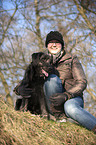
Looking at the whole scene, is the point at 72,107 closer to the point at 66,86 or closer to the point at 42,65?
the point at 66,86

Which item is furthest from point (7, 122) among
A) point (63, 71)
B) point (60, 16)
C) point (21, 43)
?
point (60, 16)

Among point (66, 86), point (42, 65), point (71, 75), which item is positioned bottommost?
point (66, 86)

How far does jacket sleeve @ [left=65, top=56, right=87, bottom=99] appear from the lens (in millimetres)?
2438

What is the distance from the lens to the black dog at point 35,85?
2.35 metres

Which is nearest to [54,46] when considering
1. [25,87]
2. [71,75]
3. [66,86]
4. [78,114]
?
[71,75]

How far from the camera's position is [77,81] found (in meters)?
2.55

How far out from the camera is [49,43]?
282cm

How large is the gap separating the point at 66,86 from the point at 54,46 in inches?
25.4

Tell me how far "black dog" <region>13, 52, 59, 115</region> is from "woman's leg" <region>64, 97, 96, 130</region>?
35cm

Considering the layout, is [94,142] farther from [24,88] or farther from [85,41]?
[85,41]

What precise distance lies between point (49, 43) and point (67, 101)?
0.97 meters

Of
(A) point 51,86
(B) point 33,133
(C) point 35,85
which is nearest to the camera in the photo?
(B) point 33,133

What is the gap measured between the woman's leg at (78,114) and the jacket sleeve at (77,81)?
0.11 m

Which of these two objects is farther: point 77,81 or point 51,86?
point 77,81
